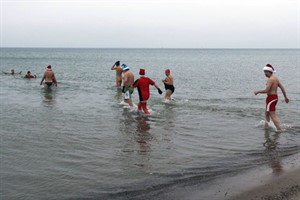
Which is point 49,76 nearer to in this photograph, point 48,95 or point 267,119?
point 48,95

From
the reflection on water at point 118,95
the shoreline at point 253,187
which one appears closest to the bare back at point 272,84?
the shoreline at point 253,187

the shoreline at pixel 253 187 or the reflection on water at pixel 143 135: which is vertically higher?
the reflection on water at pixel 143 135

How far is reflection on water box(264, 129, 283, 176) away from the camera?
7244mm

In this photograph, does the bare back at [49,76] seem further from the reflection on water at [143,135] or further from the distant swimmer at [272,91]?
the distant swimmer at [272,91]

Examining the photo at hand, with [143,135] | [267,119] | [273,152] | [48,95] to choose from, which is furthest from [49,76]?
[273,152]

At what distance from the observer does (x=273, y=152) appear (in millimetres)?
8812

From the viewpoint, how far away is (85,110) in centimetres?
1530

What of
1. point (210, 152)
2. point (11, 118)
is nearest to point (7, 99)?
point (11, 118)

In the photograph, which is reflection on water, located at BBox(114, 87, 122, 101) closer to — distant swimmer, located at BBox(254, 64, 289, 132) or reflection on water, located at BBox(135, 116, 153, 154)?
reflection on water, located at BBox(135, 116, 153, 154)

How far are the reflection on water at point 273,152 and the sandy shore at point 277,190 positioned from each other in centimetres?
43

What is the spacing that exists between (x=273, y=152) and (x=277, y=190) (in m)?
A: 3.03

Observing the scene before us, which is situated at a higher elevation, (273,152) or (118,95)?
(118,95)

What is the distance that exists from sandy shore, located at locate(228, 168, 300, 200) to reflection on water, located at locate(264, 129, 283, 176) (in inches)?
16.8

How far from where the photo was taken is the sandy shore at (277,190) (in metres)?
5.60
